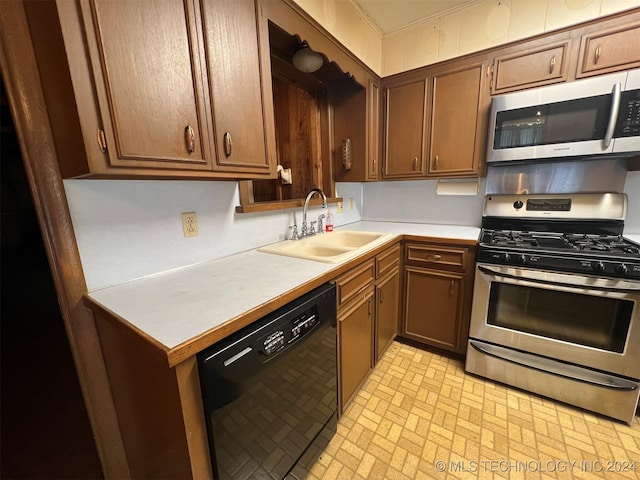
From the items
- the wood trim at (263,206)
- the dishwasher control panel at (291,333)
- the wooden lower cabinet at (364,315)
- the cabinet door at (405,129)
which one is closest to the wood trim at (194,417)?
the dishwasher control panel at (291,333)

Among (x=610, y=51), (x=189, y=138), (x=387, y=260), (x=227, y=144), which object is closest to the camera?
(x=189, y=138)

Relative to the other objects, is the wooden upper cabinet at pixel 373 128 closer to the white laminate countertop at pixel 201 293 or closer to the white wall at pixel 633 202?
the white laminate countertop at pixel 201 293

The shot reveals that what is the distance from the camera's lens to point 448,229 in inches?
82.4

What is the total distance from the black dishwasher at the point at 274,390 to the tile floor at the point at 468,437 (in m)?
0.28

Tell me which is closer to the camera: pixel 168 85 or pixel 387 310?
pixel 168 85

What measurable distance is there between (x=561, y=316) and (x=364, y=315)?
1.10 meters

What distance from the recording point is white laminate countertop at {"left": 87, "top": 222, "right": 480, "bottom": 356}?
2.28 feet

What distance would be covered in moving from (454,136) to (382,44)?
1.00 metres

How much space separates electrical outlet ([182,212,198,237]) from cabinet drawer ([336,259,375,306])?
727 mm

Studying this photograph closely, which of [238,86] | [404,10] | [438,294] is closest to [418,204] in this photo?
[438,294]

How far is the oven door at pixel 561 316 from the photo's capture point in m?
1.32

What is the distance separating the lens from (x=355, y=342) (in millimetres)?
1443

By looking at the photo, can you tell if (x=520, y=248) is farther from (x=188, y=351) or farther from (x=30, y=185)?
(x=30, y=185)

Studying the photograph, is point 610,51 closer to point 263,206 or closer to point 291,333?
point 263,206
